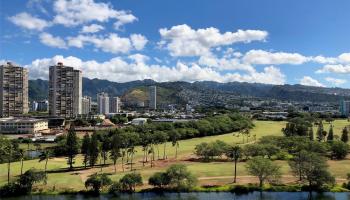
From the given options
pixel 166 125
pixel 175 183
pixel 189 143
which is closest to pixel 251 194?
pixel 175 183

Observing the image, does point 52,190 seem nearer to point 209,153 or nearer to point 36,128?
point 209,153

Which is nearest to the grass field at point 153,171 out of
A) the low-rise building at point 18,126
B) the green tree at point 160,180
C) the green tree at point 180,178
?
the green tree at point 180,178

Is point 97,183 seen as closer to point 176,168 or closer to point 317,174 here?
point 176,168

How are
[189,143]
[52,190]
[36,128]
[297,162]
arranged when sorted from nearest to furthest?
[52,190] → [297,162] → [189,143] → [36,128]

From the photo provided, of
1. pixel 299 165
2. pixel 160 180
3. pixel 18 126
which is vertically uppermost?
pixel 18 126

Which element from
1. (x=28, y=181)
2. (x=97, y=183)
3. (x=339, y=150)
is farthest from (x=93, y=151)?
(x=339, y=150)

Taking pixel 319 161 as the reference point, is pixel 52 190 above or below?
below

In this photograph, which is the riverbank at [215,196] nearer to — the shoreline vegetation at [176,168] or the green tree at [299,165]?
the shoreline vegetation at [176,168]
